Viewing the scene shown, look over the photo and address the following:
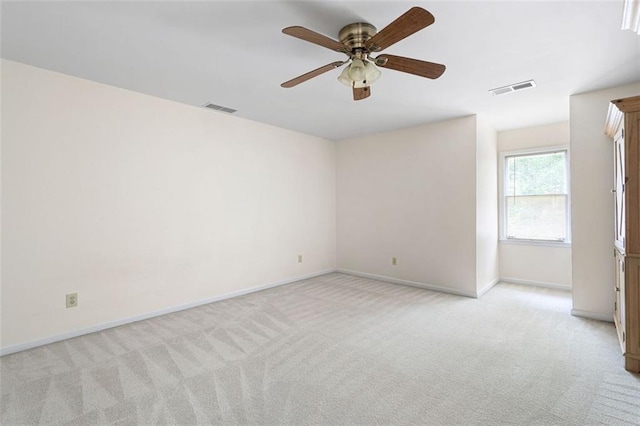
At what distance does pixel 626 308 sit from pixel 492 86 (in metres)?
2.27

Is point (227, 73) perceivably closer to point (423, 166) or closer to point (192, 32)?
point (192, 32)

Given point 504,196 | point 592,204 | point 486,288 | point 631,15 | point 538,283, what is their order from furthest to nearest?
point 504,196, point 538,283, point 486,288, point 592,204, point 631,15

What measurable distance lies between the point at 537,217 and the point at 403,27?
4.32 metres

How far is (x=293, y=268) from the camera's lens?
5055 mm

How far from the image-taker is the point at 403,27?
5.58ft

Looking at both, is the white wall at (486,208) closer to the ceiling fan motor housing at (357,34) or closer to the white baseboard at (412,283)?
the white baseboard at (412,283)

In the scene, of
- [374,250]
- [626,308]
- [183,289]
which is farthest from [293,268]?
[626,308]

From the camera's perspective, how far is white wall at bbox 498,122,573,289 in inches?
177

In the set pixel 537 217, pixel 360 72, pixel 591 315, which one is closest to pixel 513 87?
pixel 360 72

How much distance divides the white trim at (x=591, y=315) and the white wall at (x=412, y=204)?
3.60 ft

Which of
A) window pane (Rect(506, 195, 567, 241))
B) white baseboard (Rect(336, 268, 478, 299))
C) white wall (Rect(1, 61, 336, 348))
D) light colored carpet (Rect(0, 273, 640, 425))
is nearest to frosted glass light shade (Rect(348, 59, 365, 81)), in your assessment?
light colored carpet (Rect(0, 273, 640, 425))

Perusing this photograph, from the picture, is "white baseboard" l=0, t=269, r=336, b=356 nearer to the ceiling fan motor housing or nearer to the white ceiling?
the white ceiling

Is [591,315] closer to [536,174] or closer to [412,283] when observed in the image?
[412,283]

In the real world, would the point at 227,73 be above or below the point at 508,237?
above
